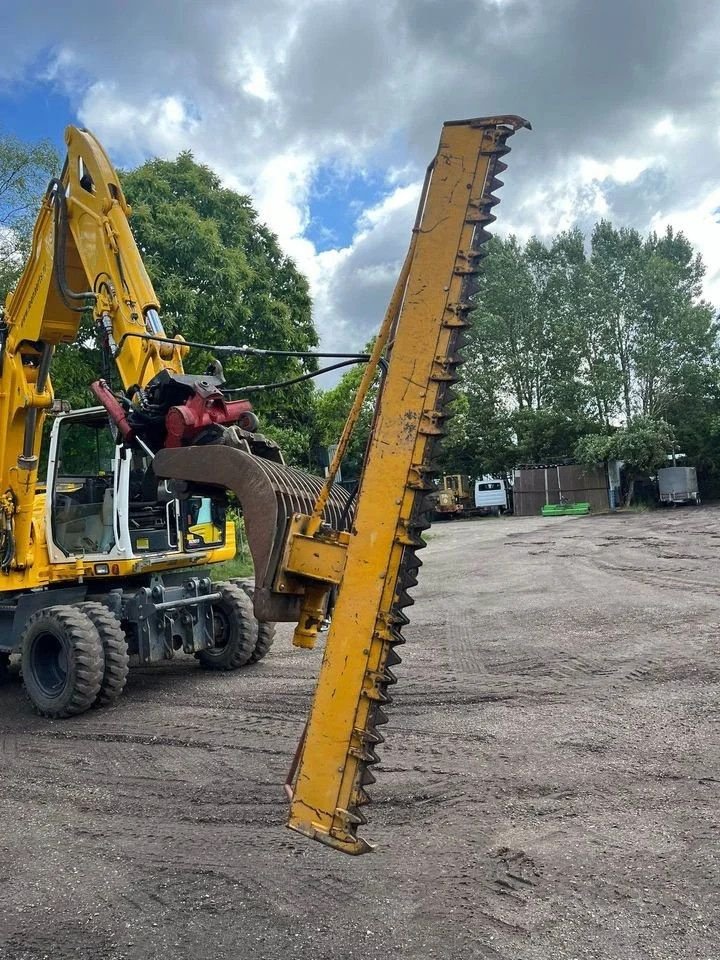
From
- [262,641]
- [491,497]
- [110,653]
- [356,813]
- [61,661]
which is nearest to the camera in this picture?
[356,813]

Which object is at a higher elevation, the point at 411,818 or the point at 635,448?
the point at 635,448

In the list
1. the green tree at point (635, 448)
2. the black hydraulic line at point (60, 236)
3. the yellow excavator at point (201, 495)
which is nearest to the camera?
the yellow excavator at point (201, 495)

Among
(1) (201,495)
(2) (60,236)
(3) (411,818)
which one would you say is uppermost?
(2) (60,236)

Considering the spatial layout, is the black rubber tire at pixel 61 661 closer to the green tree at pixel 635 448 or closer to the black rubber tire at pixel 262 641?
the black rubber tire at pixel 262 641

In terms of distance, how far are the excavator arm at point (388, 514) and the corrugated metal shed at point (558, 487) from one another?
3042 cm

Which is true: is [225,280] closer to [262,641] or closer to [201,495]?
[262,641]

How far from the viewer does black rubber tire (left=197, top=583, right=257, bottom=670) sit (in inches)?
304

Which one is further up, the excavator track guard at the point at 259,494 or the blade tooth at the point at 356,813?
the excavator track guard at the point at 259,494

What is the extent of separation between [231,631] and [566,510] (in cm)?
2674

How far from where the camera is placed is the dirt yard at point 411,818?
10.3 feet

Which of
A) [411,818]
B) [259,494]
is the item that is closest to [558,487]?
[411,818]

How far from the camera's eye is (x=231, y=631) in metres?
7.78

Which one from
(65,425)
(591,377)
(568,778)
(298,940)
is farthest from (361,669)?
(591,377)

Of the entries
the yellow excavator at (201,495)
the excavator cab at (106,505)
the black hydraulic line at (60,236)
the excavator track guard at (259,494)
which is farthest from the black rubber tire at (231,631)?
the excavator track guard at (259,494)
